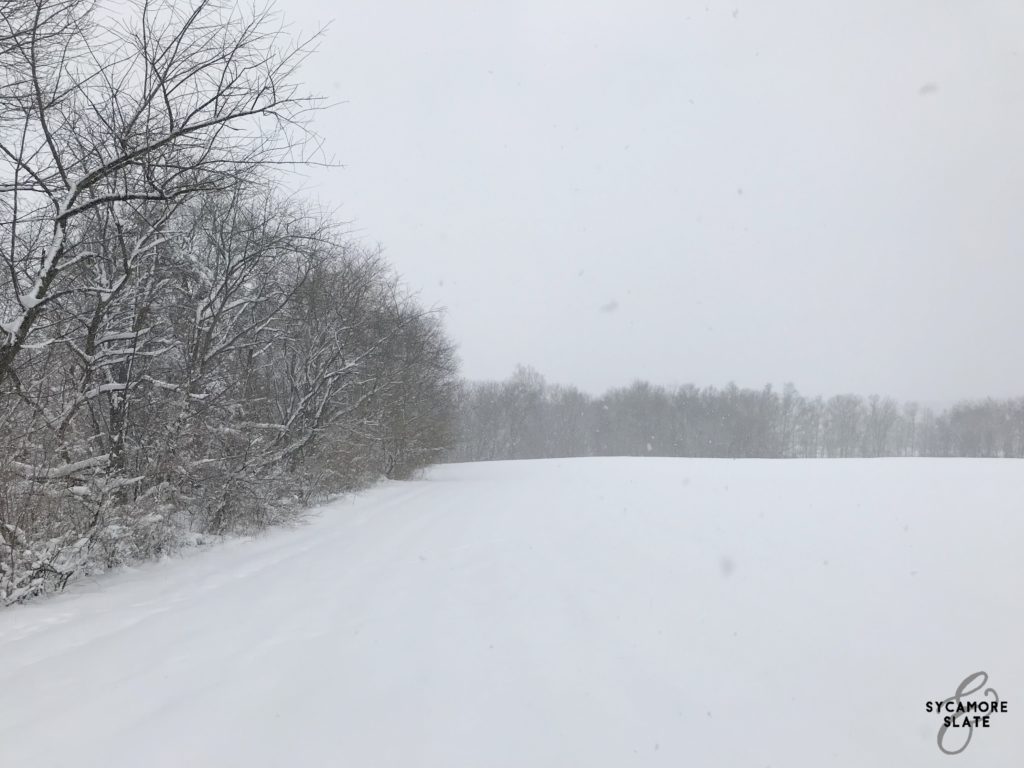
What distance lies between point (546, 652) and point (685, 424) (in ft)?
224

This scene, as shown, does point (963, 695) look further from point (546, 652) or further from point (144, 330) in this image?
point (144, 330)

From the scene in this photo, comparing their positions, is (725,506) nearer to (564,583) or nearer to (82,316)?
(564,583)

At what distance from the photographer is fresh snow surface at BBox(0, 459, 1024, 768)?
7.79 feet

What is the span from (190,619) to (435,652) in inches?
83.6

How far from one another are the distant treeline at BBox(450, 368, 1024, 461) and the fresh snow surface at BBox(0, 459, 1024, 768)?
164ft

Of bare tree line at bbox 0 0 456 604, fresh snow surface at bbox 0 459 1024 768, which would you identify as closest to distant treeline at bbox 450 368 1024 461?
bare tree line at bbox 0 0 456 604

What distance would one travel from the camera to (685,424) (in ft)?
221

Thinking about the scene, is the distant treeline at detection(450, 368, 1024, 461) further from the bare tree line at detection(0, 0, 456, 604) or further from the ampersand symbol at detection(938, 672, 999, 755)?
the ampersand symbol at detection(938, 672, 999, 755)

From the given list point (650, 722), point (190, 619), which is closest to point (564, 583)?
point (650, 722)

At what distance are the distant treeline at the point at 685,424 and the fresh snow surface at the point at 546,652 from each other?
49.9 m

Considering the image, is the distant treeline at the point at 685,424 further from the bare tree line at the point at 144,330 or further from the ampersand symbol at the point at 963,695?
the ampersand symbol at the point at 963,695

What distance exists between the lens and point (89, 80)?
4527mm

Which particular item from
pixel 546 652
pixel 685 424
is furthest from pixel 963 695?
pixel 685 424

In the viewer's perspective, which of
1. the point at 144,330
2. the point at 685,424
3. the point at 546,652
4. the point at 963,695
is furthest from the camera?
the point at 685,424
